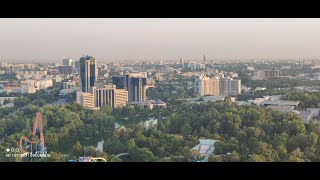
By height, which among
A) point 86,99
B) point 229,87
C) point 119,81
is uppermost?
point 119,81

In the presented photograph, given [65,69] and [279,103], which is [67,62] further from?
[279,103]

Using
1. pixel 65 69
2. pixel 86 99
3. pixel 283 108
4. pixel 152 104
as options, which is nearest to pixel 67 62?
pixel 65 69

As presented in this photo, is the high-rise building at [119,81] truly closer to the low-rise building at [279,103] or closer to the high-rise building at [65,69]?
the high-rise building at [65,69]

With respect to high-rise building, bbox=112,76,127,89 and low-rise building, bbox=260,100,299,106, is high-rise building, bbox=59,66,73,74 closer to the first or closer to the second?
high-rise building, bbox=112,76,127,89

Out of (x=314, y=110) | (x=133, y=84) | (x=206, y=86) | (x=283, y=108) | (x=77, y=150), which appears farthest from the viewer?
(x=206, y=86)
